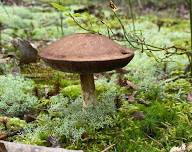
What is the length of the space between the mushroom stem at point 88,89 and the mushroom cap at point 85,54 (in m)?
0.30

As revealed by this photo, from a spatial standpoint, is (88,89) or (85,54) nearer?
(85,54)

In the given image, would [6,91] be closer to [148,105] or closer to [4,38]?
[148,105]

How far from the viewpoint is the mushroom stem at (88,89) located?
9.98 feet

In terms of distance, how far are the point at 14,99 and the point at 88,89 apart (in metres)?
0.66

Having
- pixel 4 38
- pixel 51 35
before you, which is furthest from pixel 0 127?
pixel 51 35

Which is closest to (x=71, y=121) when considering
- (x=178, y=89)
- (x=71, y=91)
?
(x=71, y=91)

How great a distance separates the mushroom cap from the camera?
2.63m

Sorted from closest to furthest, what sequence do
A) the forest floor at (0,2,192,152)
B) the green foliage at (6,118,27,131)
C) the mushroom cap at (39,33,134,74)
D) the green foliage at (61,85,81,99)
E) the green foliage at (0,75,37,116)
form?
the mushroom cap at (39,33,134,74) < the forest floor at (0,2,192,152) < the green foliage at (6,118,27,131) < the green foliage at (0,75,37,116) < the green foliage at (61,85,81,99)

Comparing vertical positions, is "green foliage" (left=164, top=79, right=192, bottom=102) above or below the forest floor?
below

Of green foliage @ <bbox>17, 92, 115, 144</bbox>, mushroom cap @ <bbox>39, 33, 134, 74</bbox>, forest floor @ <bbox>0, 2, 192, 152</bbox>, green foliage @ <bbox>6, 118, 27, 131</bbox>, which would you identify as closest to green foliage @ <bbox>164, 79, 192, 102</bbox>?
forest floor @ <bbox>0, 2, 192, 152</bbox>

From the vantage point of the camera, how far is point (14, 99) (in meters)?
3.33

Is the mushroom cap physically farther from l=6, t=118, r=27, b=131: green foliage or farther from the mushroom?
l=6, t=118, r=27, b=131: green foliage

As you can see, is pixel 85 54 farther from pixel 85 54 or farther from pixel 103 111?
pixel 103 111

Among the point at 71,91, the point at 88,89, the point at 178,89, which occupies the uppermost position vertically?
the point at 88,89
